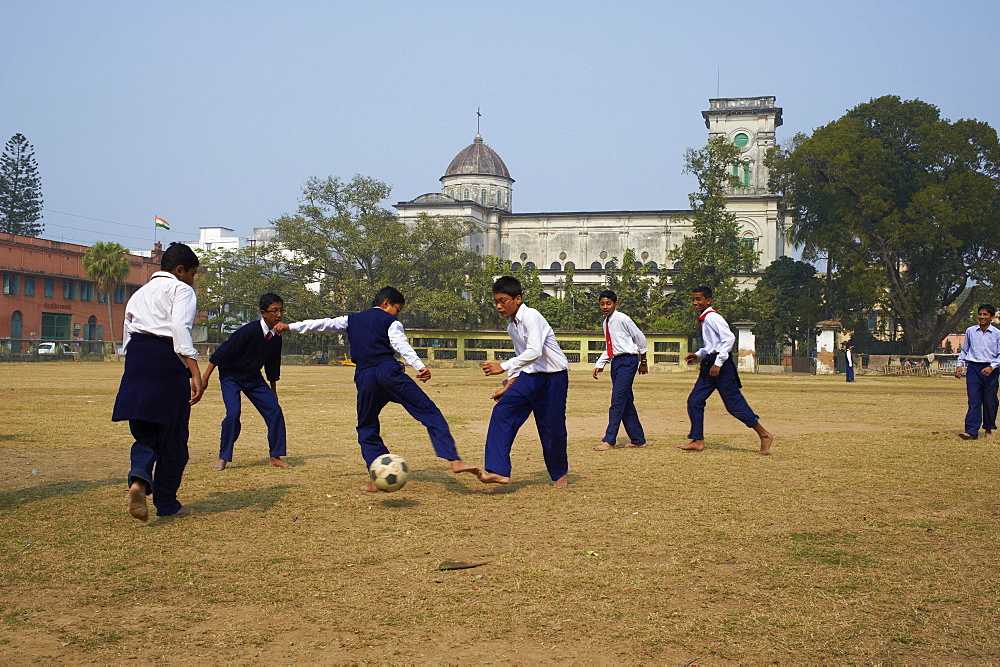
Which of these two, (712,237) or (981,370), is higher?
(712,237)

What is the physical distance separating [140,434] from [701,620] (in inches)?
157

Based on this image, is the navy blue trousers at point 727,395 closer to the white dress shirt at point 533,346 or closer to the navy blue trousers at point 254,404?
the white dress shirt at point 533,346

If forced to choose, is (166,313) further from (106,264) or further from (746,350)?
(106,264)

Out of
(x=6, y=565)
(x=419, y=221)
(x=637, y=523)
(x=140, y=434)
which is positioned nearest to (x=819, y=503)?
(x=637, y=523)

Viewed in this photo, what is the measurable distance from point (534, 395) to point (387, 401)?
4.07 ft

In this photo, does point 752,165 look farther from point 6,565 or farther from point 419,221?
point 6,565

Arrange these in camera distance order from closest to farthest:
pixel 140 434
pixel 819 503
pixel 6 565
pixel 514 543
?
pixel 6 565
pixel 514 543
pixel 140 434
pixel 819 503

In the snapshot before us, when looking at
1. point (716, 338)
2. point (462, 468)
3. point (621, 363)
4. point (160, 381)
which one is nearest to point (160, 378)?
point (160, 381)

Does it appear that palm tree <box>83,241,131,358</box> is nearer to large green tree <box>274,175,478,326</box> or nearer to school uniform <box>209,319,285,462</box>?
large green tree <box>274,175,478,326</box>

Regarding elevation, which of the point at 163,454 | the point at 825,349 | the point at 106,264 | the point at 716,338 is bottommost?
the point at 163,454

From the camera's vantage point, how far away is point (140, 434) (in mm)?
6160

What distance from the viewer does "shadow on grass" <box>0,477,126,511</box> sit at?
6844mm

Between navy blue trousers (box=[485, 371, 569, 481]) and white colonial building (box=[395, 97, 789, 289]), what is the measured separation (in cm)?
6338

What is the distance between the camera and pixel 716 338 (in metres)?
10.1
